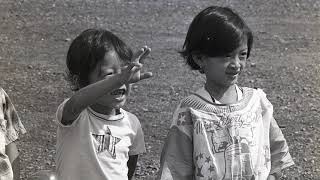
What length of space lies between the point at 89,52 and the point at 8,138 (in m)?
0.68

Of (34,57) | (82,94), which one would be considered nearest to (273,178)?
(82,94)

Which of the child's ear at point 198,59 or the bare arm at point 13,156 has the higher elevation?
the child's ear at point 198,59

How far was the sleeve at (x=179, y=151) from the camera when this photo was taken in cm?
324

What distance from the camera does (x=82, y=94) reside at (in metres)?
3.07

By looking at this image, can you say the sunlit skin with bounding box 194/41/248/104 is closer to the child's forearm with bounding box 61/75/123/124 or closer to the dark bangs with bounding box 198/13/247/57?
the dark bangs with bounding box 198/13/247/57

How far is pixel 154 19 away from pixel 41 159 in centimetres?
411

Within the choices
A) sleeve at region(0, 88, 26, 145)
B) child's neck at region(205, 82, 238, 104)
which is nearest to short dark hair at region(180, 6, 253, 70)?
child's neck at region(205, 82, 238, 104)

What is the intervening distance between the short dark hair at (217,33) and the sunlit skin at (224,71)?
0.03m

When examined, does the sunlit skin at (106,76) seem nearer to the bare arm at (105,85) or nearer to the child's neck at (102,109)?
the child's neck at (102,109)

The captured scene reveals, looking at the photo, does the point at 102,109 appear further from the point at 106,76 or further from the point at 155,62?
the point at 155,62

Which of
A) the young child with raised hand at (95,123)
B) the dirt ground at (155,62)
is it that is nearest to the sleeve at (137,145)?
the young child with raised hand at (95,123)

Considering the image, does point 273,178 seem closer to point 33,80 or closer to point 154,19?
point 33,80

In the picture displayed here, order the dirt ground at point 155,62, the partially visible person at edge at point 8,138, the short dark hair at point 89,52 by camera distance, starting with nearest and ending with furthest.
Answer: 1. the short dark hair at point 89,52
2. the partially visible person at edge at point 8,138
3. the dirt ground at point 155,62

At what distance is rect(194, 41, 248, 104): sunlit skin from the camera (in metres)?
3.21
